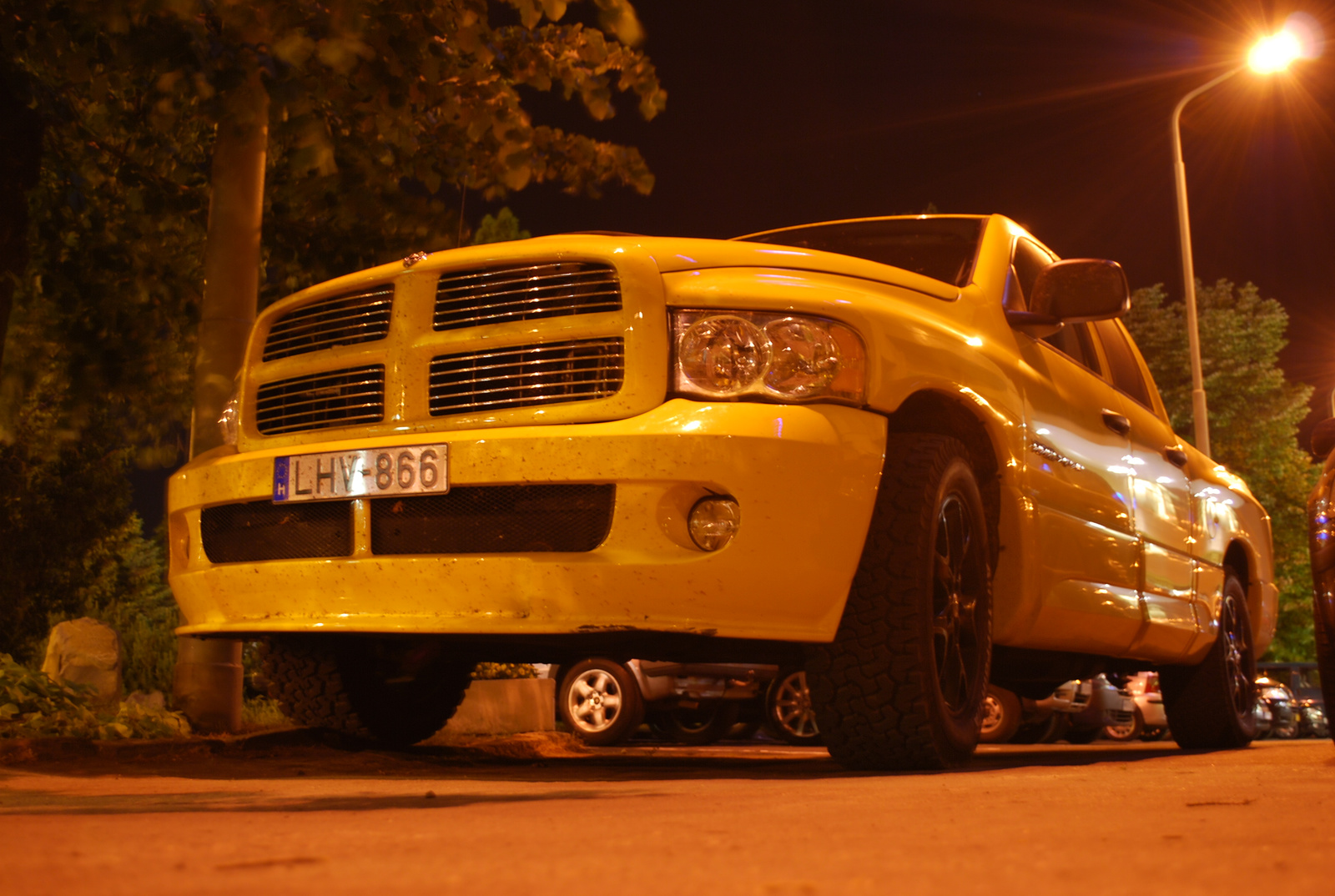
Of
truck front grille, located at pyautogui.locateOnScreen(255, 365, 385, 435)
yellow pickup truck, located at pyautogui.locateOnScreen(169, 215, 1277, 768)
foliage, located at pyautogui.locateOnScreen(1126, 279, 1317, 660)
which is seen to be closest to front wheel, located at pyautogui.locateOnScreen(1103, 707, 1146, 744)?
yellow pickup truck, located at pyautogui.locateOnScreen(169, 215, 1277, 768)

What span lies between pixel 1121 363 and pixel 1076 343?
0.75m

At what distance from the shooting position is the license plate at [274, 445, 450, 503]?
12.7 feet

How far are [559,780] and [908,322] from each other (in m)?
1.62

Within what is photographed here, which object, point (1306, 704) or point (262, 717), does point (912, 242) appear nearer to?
point (262, 717)

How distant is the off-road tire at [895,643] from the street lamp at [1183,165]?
1441cm

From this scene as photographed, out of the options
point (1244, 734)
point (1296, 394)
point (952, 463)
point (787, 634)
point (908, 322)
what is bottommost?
point (1244, 734)

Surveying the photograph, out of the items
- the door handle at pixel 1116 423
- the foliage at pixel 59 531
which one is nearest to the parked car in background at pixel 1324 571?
the door handle at pixel 1116 423

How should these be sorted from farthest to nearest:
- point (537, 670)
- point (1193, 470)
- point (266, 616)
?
point (537, 670) < point (1193, 470) < point (266, 616)

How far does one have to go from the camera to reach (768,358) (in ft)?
12.3

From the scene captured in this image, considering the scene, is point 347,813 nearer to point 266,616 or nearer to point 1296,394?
point 266,616

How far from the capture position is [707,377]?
379 cm

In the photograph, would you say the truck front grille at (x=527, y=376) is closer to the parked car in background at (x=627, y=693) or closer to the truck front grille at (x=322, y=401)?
the truck front grille at (x=322, y=401)

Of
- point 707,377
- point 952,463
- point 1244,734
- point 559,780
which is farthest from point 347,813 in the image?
point 1244,734

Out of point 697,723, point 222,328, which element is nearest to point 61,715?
point 222,328
